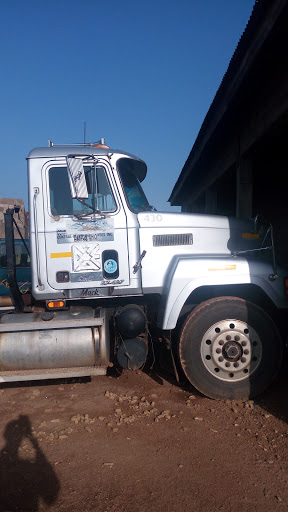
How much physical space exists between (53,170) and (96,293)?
1521 millimetres

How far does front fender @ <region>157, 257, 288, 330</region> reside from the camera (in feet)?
12.9

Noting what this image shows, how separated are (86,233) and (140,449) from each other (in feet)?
7.50

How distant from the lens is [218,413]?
12.4 feet

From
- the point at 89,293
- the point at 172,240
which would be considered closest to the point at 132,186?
the point at 172,240

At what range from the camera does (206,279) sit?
3.93 m

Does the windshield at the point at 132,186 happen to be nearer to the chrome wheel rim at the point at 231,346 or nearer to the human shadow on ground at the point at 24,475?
the chrome wheel rim at the point at 231,346

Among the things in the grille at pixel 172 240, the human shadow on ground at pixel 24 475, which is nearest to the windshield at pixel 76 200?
the grille at pixel 172 240

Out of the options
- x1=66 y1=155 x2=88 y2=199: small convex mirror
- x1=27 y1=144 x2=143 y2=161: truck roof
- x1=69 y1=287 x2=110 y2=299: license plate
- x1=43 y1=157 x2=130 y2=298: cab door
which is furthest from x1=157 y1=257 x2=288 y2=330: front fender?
x1=27 y1=144 x2=143 y2=161: truck roof

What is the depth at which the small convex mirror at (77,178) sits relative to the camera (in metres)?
3.82

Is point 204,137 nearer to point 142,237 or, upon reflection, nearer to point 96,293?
point 142,237

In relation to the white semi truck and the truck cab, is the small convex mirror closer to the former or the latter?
the white semi truck

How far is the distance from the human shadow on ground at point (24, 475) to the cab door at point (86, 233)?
160cm

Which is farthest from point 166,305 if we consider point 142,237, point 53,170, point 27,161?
point 27,161

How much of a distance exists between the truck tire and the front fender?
0.72ft
